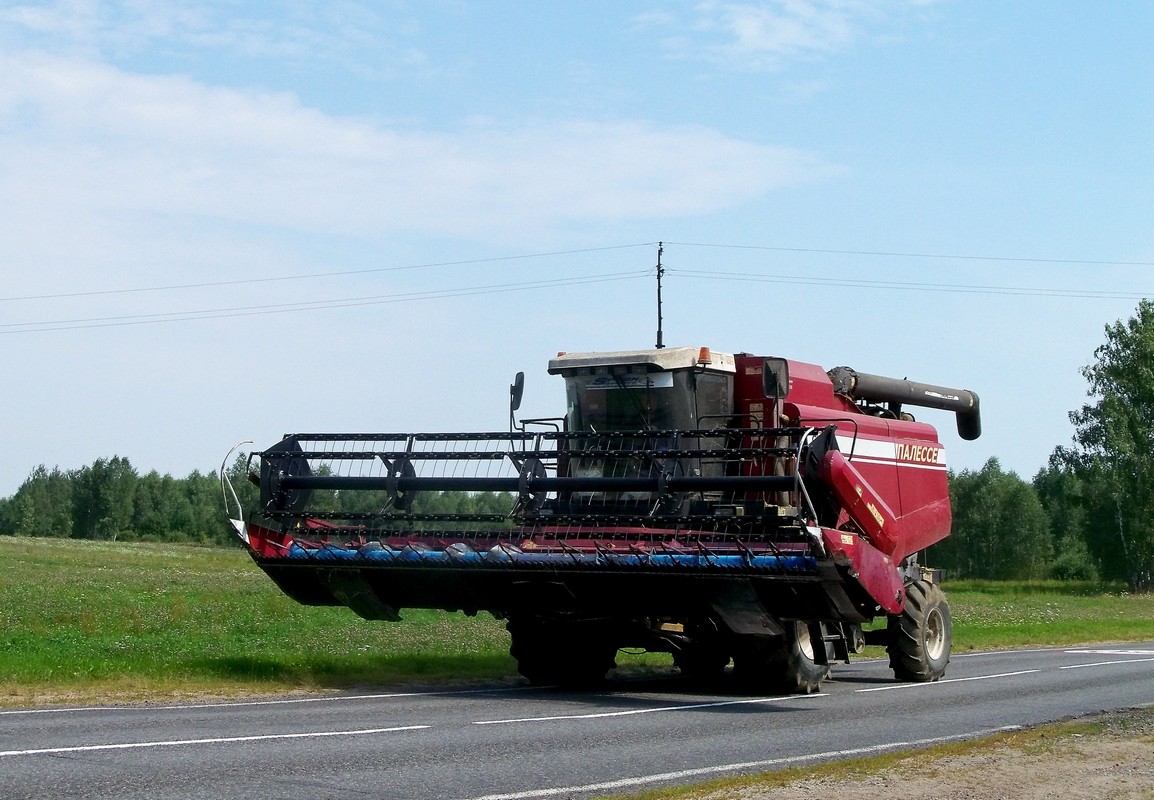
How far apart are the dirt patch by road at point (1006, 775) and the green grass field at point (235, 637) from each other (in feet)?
23.6

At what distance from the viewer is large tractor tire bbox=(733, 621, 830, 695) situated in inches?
542

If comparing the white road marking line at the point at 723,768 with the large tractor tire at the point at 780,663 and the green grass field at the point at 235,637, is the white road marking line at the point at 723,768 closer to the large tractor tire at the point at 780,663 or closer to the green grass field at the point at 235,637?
the large tractor tire at the point at 780,663

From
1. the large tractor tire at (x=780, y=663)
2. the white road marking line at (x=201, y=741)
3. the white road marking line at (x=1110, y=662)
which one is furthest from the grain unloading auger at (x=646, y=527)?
the white road marking line at (x=1110, y=662)

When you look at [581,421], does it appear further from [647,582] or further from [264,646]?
[264,646]

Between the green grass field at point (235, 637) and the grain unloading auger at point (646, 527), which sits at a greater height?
the grain unloading auger at point (646, 527)

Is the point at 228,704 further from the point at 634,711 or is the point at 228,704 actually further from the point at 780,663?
the point at 780,663

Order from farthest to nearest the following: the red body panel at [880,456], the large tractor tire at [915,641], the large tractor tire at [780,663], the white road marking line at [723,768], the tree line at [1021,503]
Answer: the tree line at [1021,503] → the large tractor tire at [915,641] → the red body panel at [880,456] → the large tractor tire at [780,663] → the white road marking line at [723,768]

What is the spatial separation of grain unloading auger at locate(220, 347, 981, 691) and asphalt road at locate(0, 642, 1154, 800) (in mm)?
738

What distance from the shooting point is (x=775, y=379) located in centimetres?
1355

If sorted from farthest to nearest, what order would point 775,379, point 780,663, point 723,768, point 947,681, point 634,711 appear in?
point 947,681 < point 780,663 < point 775,379 < point 634,711 < point 723,768

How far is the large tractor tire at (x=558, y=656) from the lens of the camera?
48.2 feet

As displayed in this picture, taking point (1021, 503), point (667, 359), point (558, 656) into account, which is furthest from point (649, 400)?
point (1021, 503)

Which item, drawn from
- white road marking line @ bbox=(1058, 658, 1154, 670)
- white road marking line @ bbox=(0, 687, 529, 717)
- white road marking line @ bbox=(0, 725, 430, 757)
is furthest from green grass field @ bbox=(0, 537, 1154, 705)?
white road marking line @ bbox=(1058, 658, 1154, 670)

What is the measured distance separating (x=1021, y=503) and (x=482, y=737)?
4207 inches
